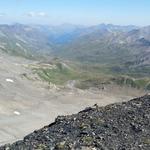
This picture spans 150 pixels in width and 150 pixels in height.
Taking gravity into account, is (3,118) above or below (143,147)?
below

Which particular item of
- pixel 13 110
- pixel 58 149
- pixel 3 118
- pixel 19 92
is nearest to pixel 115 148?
pixel 58 149

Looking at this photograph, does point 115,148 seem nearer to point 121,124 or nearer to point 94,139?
point 94,139

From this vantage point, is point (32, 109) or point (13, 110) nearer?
point (13, 110)

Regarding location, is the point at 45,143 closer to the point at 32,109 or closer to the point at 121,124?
the point at 121,124

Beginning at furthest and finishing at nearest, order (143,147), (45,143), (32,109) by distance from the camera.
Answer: (32,109)
(45,143)
(143,147)

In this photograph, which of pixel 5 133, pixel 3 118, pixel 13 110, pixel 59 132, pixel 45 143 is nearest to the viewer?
pixel 45 143

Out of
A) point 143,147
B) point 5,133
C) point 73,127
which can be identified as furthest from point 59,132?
point 5,133
